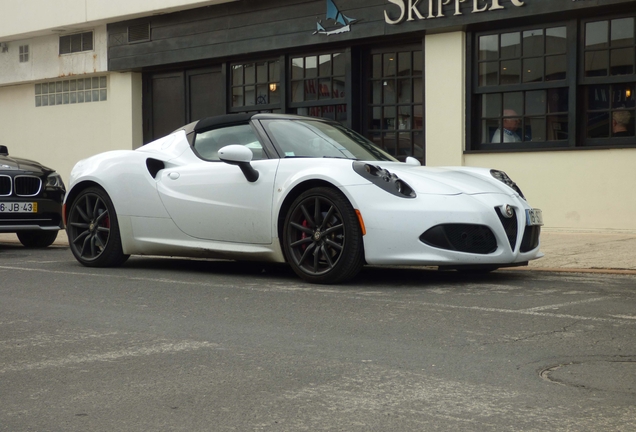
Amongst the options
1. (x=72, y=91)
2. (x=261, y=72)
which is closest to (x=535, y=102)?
(x=261, y=72)

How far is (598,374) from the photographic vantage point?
13.1 ft

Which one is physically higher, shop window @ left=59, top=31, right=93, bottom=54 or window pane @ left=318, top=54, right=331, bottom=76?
shop window @ left=59, top=31, right=93, bottom=54

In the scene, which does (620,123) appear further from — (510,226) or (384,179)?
(384,179)

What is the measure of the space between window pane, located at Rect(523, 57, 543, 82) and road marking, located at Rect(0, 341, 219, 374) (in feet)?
31.3

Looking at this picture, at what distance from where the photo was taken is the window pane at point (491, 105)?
1373 cm

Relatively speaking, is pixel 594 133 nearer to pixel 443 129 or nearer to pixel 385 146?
pixel 443 129

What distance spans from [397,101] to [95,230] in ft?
24.7

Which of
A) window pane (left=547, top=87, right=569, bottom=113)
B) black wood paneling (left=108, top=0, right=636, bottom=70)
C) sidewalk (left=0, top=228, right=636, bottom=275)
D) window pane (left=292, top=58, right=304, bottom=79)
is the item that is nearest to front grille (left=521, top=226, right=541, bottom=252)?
sidewalk (left=0, top=228, right=636, bottom=275)

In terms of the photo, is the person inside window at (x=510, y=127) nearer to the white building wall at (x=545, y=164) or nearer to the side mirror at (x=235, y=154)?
the white building wall at (x=545, y=164)

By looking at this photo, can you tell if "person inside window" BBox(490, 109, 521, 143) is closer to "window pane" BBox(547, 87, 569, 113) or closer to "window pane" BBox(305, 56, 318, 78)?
"window pane" BBox(547, 87, 569, 113)

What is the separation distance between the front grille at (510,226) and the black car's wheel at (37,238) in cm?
699

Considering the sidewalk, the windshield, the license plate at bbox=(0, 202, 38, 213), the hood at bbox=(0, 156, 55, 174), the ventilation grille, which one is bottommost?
the sidewalk

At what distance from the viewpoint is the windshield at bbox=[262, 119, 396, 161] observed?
299 inches

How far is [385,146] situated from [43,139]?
997cm
